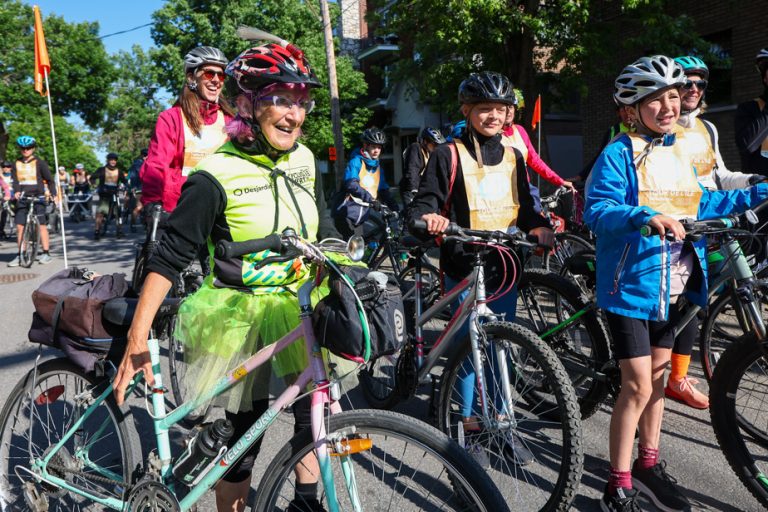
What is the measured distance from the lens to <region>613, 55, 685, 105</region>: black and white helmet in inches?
101

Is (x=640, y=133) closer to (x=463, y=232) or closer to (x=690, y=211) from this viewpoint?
(x=690, y=211)

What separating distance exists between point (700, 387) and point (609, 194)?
7.72 feet

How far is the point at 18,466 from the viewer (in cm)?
263

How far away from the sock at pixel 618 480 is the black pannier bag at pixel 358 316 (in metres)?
1.44

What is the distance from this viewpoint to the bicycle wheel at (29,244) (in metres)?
10.7

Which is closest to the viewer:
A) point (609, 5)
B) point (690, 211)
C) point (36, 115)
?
point (690, 211)

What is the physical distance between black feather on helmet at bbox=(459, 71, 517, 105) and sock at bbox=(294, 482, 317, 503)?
205 centimetres

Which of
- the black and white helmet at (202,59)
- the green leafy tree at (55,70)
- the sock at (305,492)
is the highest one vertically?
the green leafy tree at (55,70)

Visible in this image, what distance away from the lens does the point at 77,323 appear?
2416 mm

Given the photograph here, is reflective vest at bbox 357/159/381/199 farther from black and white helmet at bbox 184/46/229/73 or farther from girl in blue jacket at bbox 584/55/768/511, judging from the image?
girl in blue jacket at bbox 584/55/768/511

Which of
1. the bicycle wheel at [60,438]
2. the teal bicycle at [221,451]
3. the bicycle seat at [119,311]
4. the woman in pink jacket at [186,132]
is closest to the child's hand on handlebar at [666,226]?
the teal bicycle at [221,451]

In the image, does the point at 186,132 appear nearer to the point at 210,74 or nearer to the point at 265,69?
the point at 210,74

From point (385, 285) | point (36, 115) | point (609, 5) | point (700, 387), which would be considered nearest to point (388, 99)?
point (609, 5)

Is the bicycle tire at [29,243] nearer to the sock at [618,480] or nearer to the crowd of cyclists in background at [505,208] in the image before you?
the crowd of cyclists in background at [505,208]
